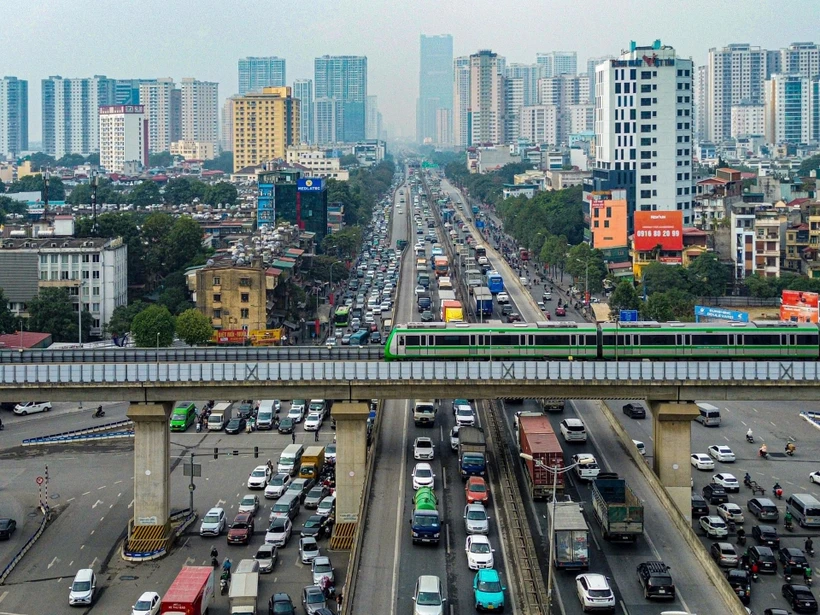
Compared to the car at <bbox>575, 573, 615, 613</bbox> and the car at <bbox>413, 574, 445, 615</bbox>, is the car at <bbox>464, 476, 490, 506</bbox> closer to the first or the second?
the car at <bbox>413, 574, 445, 615</bbox>

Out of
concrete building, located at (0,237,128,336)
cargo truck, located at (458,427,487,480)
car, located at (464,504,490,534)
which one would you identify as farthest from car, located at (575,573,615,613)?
concrete building, located at (0,237,128,336)

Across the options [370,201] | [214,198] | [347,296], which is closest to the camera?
[347,296]

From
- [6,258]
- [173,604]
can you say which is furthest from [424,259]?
[173,604]

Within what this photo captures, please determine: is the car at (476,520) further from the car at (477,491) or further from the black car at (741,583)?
the black car at (741,583)

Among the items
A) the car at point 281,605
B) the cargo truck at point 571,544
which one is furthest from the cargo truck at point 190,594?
the cargo truck at point 571,544

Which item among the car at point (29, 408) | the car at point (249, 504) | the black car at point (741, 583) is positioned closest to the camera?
the black car at point (741, 583)

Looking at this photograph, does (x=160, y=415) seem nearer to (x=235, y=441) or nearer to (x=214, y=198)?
(x=235, y=441)
